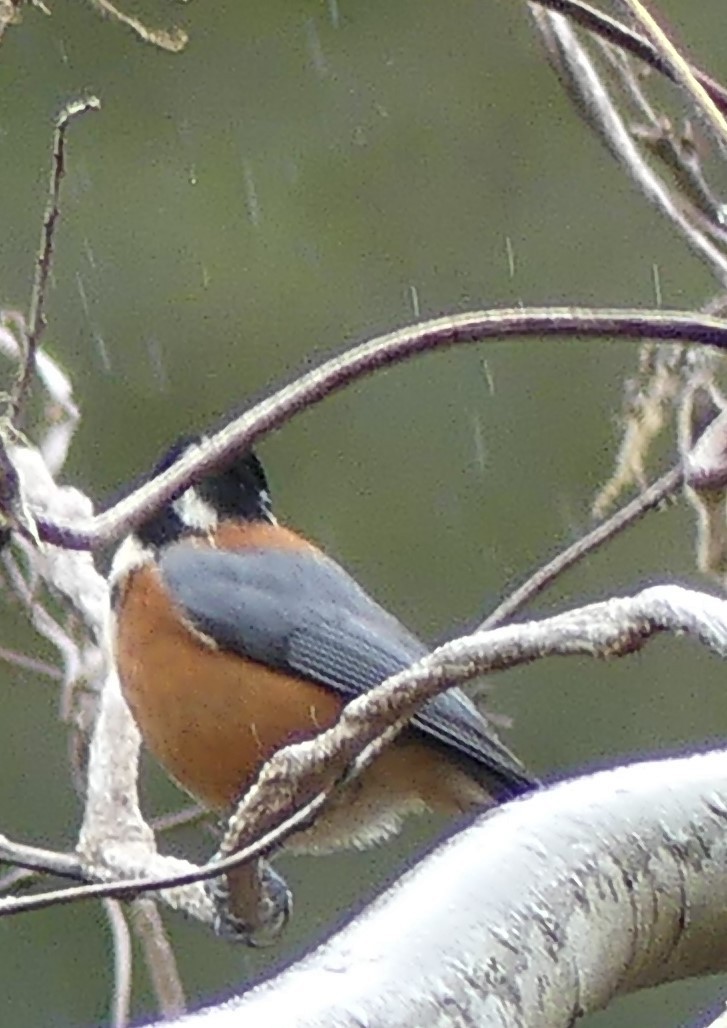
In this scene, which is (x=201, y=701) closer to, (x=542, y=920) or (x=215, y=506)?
(x=215, y=506)

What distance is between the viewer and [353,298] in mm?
3328

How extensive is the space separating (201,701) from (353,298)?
175cm

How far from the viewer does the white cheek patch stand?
1.83 meters

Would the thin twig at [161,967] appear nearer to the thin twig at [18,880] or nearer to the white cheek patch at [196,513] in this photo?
the thin twig at [18,880]

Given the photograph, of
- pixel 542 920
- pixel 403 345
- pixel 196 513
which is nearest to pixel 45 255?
pixel 403 345

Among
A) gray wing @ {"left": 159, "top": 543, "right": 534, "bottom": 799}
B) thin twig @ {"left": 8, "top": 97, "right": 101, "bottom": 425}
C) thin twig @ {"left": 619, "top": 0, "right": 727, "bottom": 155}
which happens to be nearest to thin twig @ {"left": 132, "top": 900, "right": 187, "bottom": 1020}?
thin twig @ {"left": 8, "top": 97, "right": 101, "bottom": 425}

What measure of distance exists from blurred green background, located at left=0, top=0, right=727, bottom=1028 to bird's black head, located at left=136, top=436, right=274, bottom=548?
4.31 ft

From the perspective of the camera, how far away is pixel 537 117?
3.36m

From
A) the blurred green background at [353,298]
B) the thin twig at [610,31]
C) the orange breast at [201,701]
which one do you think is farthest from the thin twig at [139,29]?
the blurred green background at [353,298]

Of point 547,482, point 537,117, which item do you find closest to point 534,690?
point 547,482

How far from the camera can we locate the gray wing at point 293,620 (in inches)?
67.2

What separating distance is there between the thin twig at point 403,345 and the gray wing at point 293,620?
95cm

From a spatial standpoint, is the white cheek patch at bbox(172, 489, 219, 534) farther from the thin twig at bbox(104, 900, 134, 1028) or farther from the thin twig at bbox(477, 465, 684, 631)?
the thin twig at bbox(477, 465, 684, 631)

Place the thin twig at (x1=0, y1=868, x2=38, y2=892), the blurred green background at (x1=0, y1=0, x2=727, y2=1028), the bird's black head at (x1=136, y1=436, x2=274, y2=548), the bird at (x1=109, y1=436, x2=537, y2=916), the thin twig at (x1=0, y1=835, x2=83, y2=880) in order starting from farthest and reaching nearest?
the blurred green background at (x1=0, y1=0, x2=727, y2=1028), the bird's black head at (x1=136, y1=436, x2=274, y2=548), the bird at (x1=109, y1=436, x2=537, y2=916), the thin twig at (x1=0, y1=868, x2=38, y2=892), the thin twig at (x1=0, y1=835, x2=83, y2=880)
